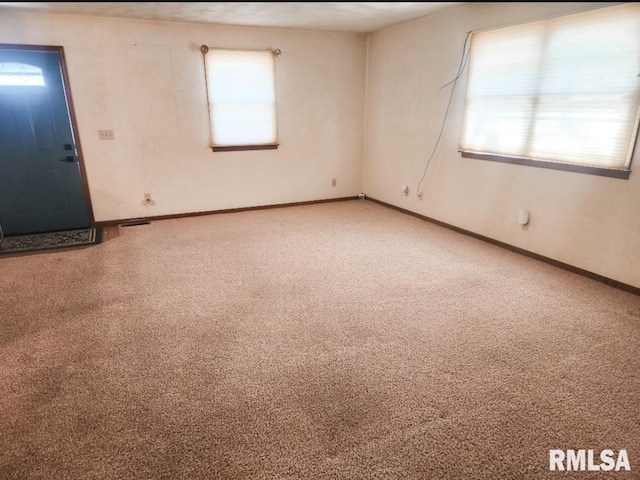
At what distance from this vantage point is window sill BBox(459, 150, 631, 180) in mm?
3002

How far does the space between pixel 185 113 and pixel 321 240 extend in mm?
2471

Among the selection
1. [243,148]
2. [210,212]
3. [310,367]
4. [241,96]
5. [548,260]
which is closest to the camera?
[310,367]

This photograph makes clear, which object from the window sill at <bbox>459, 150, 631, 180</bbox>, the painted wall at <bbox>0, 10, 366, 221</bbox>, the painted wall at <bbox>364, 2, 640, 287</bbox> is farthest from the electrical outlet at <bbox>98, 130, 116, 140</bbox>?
the window sill at <bbox>459, 150, 631, 180</bbox>

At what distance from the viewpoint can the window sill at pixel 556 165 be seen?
3002 mm

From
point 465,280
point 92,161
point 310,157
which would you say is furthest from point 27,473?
point 310,157

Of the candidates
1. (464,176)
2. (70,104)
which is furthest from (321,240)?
(70,104)

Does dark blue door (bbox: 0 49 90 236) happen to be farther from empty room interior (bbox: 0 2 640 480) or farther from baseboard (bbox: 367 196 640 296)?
baseboard (bbox: 367 196 640 296)

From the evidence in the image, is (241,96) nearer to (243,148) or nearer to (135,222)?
(243,148)

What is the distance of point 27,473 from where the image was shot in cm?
155

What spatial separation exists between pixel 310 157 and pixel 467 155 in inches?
94.1

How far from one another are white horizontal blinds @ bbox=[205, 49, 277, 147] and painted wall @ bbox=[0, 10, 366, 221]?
5.0 inches

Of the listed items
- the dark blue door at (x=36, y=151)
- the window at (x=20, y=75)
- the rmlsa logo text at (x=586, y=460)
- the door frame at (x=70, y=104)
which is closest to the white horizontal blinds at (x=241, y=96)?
the door frame at (x=70, y=104)

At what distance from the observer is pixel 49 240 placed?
4.41m

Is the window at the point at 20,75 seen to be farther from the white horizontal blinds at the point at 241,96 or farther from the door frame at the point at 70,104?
the white horizontal blinds at the point at 241,96
